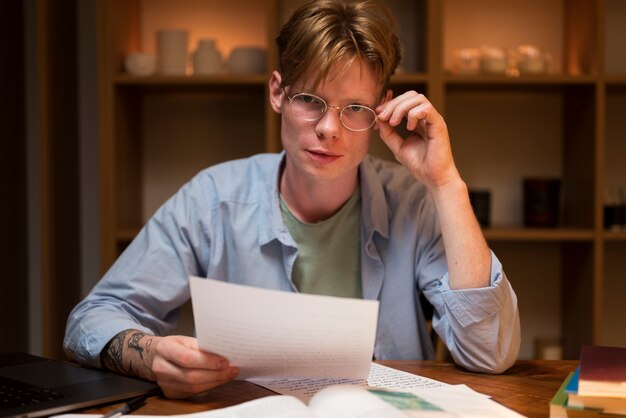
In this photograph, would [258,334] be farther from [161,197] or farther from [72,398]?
[161,197]

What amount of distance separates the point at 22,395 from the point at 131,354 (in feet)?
0.61

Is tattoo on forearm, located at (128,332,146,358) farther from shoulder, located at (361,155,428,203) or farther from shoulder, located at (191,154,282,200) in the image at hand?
shoulder, located at (361,155,428,203)

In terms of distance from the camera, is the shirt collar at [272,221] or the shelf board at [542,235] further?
the shelf board at [542,235]

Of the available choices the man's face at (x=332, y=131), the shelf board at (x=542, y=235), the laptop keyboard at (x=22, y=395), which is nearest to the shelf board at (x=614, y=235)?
the shelf board at (x=542, y=235)

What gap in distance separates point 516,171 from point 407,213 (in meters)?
1.47

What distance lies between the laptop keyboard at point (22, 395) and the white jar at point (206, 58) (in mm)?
1764

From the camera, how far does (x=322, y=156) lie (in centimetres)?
146

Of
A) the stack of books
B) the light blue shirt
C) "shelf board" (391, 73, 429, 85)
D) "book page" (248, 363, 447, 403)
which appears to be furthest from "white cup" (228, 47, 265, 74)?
the stack of books

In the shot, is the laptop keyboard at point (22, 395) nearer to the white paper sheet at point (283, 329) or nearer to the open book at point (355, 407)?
the open book at point (355, 407)

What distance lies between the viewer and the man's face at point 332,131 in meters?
→ 1.43

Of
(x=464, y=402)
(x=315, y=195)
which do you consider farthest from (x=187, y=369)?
(x=315, y=195)

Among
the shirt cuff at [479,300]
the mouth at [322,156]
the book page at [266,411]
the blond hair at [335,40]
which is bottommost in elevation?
the book page at [266,411]

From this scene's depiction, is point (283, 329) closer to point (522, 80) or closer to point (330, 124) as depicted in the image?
point (330, 124)

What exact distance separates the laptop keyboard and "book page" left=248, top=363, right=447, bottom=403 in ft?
0.98
